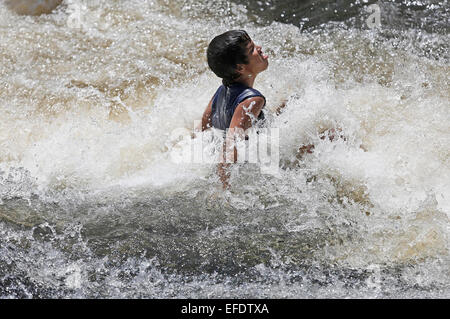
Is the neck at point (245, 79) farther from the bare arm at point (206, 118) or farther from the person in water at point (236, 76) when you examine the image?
the bare arm at point (206, 118)

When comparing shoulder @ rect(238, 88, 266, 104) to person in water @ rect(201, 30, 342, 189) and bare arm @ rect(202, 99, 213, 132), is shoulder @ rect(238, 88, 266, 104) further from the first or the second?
bare arm @ rect(202, 99, 213, 132)

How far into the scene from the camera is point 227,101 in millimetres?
A: 3178

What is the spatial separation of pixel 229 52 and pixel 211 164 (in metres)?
0.74

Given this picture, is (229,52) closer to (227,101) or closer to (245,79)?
(245,79)

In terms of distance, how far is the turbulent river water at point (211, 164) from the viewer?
2.58 metres

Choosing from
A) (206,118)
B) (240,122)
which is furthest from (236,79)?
(206,118)

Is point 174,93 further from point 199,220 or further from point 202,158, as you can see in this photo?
point 199,220

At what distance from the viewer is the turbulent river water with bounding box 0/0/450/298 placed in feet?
8.47

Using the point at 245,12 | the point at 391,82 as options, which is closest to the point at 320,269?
the point at 391,82

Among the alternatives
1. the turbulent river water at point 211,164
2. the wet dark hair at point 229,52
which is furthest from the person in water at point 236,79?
the turbulent river water at point 211,164

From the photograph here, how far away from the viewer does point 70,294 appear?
244cm

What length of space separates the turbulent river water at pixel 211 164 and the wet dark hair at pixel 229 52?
0.60 meters
